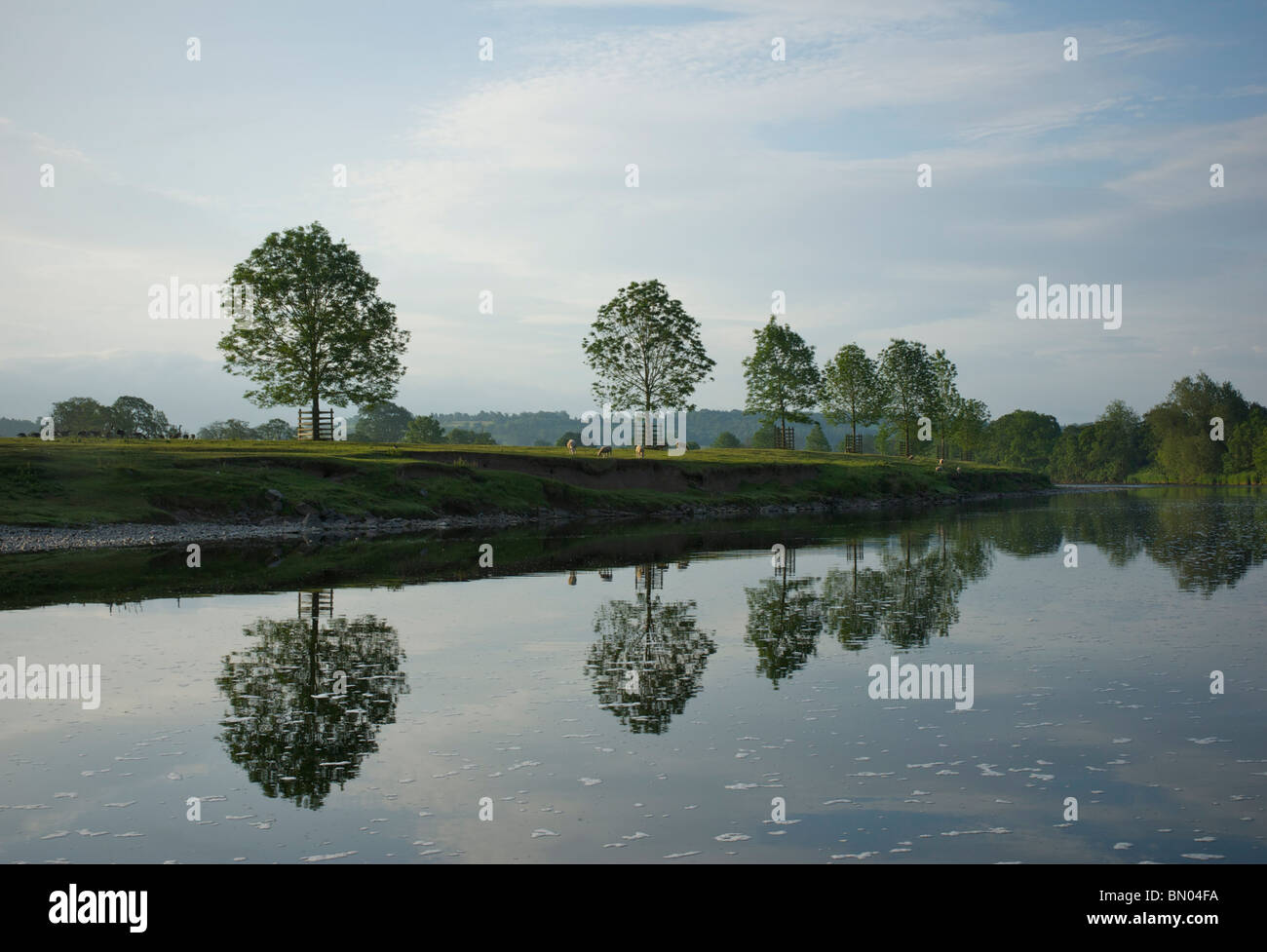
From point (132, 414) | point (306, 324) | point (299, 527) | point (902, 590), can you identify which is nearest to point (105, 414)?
point (132, 414)

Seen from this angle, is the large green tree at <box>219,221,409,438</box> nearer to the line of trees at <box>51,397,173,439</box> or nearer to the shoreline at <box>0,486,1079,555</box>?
the shoreline at <box>0,486,1079,555</box>

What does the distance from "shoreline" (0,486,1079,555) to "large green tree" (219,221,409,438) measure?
23779 mm

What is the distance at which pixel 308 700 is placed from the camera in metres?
14.5

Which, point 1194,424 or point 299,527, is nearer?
point 299,527

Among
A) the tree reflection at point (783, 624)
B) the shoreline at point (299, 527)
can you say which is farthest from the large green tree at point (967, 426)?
the tree reflection at point (783, 624)

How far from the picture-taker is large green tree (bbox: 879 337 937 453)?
128 m

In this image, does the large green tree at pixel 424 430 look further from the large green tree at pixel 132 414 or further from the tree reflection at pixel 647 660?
the tree reflection at pixel 647 660

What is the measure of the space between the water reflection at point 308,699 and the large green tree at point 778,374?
89.6 m

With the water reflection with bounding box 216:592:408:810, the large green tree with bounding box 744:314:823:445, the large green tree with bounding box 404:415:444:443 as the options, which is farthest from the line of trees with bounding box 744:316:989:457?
the water reflection with bounding box 216:592:408:810

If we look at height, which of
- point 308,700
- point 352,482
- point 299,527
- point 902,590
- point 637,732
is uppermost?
point 352,482

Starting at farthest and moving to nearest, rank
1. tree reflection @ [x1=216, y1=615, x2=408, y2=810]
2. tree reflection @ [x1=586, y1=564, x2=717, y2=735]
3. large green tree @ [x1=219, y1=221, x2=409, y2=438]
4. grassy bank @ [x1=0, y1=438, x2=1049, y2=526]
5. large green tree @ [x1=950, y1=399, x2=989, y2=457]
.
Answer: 1. large green tree @ [x1=950, y1=399, x2=989, y2=457]
2. large green tree @ [x1=219, y1=221, x2=409, y2=438]
3. grassy bank @ [x1=0, y1=438, x2=1049, y2=526]
4. tree reflection @ [x1=586, y1=564, x2=717, y2=735]
5. tree reflection @ [x1=216, y1=615, x2=408, y2=810]

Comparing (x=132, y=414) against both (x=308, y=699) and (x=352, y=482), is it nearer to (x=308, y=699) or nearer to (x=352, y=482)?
(x=352, y=482)

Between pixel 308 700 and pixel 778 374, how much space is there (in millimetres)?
96664
